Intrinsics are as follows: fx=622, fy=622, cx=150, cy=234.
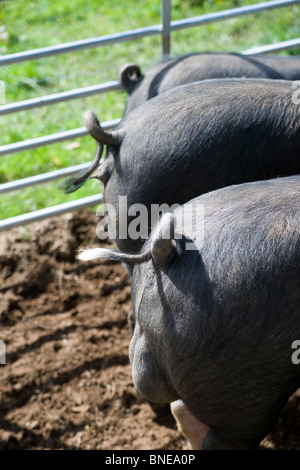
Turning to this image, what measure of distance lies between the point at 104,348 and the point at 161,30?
4.03 ft

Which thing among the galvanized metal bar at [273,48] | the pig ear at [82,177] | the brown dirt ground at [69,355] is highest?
the galvanized metal bar at [273,48]

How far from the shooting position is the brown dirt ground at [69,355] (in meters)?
2.03

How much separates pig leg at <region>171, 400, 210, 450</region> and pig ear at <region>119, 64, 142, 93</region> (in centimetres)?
111

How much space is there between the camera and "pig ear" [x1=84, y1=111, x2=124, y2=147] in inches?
66.8

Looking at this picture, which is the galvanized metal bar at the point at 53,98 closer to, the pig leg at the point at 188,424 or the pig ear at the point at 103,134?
the pig ear at the point at 103,134

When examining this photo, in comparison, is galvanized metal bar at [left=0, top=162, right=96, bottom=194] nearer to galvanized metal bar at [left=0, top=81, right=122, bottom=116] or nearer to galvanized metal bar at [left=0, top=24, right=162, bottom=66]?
galvanized metal bar at [left=0, top=81, right=122, bottom=116]

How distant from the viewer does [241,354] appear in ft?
4.41

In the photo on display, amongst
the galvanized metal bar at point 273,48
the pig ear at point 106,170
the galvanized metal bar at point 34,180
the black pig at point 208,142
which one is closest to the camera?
the black pig at point 208,142

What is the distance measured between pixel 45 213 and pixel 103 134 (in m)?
0.90

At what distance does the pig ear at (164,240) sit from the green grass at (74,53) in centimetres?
162

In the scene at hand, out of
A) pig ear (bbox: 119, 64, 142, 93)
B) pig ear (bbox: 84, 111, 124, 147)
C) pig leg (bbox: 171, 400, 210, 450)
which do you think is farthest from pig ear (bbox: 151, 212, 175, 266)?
pig ear (bbox: 119, 64, 142, 93)

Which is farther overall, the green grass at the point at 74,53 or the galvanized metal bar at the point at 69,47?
the green grass at the point at 74,53

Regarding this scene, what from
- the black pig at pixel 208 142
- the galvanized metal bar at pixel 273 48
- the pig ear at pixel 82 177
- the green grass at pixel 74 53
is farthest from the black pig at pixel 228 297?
the green grass at pixel 74 53
